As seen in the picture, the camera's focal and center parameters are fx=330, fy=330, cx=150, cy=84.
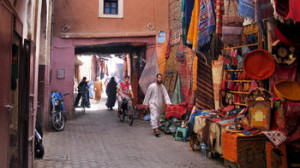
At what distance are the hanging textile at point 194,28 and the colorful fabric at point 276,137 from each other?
2516 millimetres

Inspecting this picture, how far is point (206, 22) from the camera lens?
21.1 feet

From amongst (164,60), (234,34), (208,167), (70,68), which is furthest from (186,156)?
(70,68)

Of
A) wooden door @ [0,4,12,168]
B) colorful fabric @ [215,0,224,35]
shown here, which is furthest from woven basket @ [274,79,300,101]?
wooden door @ [0,4,12,168]

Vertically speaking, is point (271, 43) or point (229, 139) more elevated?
point (271, 43)

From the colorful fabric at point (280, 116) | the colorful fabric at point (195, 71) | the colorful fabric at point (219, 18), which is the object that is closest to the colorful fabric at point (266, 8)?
the colorful fabric at point (219, 18)

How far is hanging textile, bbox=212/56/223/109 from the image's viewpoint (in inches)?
301

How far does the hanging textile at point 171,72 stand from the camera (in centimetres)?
1132

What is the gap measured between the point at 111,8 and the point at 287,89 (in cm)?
1082

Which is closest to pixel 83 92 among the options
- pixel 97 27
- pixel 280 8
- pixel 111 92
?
pixel 111 92

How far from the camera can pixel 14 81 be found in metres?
4.60

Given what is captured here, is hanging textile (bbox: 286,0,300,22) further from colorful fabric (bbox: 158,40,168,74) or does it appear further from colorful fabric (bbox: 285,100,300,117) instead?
colorful fabric (bbox: 158,40,168,74)

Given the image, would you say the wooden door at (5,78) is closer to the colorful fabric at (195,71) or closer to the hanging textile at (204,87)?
the hanging textile at (204,87)

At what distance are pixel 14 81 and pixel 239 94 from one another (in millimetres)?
4432

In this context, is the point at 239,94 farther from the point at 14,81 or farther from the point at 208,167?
the point at 14,81
